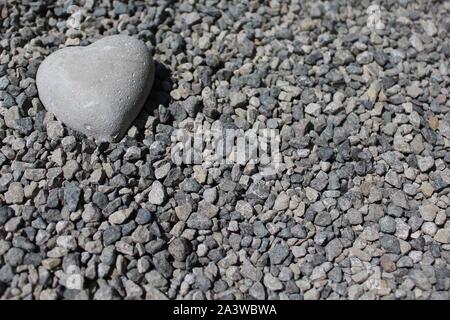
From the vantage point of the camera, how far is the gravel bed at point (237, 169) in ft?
6.81

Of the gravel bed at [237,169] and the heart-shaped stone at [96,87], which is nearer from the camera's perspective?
the gravel bed at [237,169]

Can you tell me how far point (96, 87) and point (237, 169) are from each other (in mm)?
707

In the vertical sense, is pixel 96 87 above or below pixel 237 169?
above

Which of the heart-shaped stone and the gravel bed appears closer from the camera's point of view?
the gravel bed

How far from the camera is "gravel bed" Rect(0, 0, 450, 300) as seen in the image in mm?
2074

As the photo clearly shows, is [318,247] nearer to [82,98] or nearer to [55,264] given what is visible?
[55,264]

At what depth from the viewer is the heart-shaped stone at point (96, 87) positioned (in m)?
2.29

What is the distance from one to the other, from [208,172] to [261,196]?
10.0 inches

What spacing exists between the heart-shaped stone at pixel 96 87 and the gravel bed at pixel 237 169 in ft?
0.22

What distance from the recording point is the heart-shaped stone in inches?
90.0

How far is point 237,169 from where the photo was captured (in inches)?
91.0

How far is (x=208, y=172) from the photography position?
231cm

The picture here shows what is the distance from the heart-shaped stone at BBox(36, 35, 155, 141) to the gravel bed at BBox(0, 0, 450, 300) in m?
0.07

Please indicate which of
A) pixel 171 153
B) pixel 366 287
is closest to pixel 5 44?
pixel 171 153
